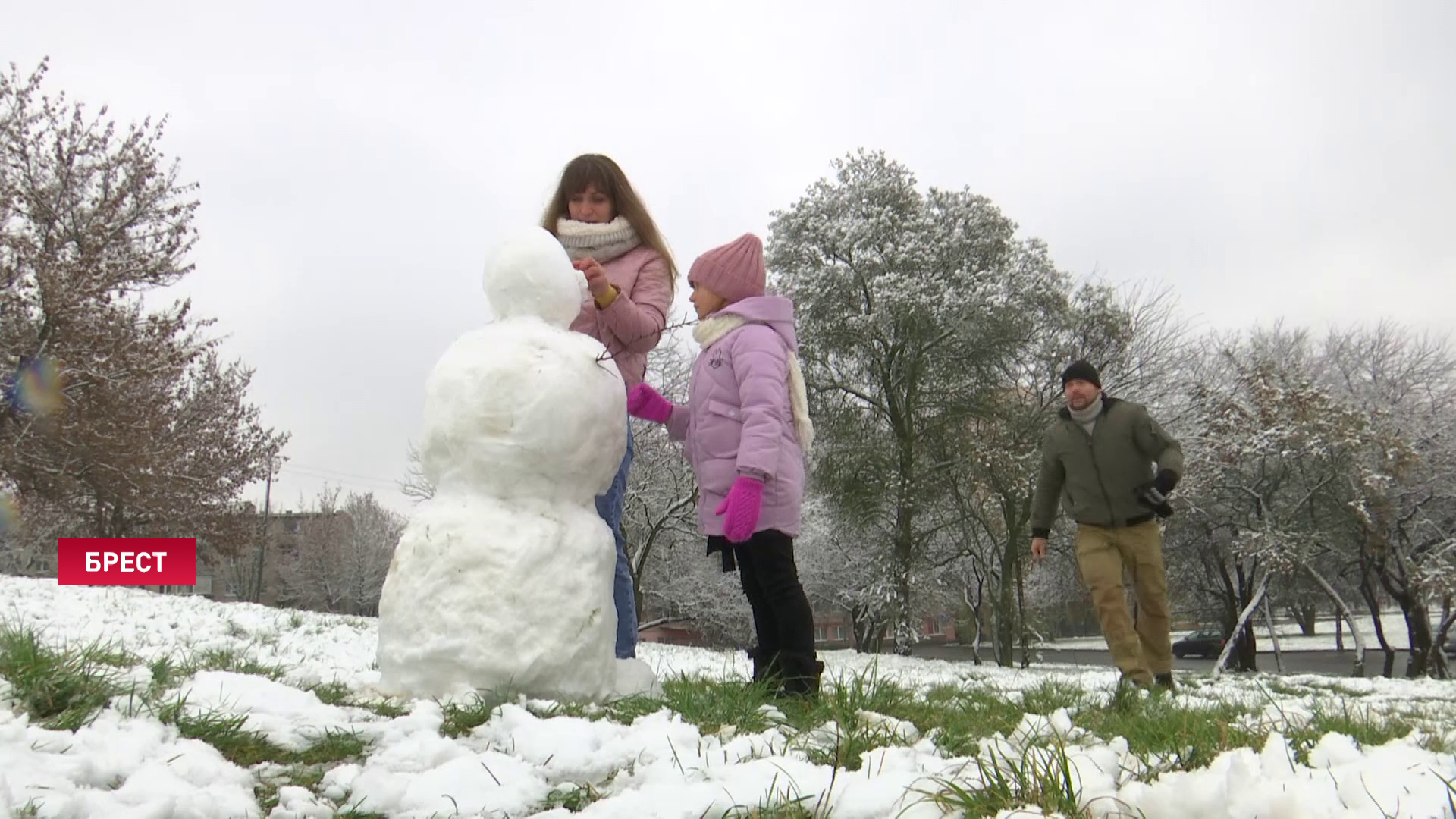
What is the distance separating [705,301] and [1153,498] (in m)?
2.94

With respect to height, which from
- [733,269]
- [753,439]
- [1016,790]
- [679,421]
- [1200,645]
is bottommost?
[1200,645]

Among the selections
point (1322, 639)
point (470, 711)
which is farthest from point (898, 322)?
point (1322, 639)

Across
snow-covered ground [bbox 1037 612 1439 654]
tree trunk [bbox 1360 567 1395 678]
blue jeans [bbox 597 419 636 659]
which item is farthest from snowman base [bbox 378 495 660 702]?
snow-covered ground [bbox 1037 612 1439 654]

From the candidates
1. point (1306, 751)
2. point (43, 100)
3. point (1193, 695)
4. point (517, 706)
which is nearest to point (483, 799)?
point (517, 706)

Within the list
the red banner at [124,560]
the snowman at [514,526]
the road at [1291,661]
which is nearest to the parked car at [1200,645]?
the road at [1291,661]

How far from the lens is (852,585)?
965 inches

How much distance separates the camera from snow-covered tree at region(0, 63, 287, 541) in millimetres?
11930

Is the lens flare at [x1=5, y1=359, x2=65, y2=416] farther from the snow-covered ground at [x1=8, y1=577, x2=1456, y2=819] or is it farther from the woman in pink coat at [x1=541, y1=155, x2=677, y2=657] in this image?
the snow-covered ground at [x1=8, y1=577, x2=1456, y2=819]

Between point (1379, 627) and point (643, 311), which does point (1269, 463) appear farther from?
point (643, 311)

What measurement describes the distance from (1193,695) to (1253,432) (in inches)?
453

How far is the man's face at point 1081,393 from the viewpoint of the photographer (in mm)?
5168

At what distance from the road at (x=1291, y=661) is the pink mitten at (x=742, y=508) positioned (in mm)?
15031

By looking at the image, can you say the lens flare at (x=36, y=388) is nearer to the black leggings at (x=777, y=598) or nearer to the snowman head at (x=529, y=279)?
the snowman head at (x=529, y=279)

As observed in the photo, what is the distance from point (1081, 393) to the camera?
5.17 m
